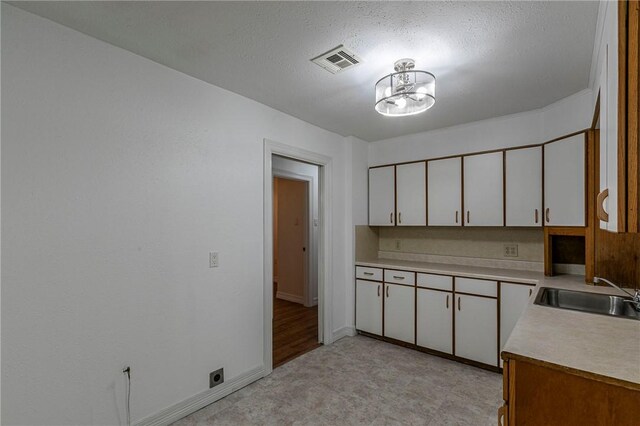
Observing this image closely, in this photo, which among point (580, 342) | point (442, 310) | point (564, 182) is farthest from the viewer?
point (442, 310)

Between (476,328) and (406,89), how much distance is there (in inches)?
91.6

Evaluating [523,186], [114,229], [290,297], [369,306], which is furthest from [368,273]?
[114,229]

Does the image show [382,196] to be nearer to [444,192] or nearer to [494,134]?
[444,192]

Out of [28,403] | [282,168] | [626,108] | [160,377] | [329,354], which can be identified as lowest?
[329,354]

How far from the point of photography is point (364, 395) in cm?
250

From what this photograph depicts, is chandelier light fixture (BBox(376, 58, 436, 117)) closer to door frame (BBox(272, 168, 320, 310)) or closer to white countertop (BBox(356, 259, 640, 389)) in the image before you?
white countertop (BBox(356, 259, 640, 389))

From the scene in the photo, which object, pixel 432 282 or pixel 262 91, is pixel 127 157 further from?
pixel 432 282

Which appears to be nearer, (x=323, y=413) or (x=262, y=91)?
(x=323, y=413)

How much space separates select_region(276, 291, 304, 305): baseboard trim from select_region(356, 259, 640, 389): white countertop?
12.6 feet

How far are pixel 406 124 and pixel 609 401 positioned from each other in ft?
9.29

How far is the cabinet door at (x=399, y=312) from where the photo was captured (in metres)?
3.38

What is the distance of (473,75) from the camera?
227 cm

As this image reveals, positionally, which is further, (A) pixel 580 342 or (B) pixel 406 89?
(B) pixel 406 89

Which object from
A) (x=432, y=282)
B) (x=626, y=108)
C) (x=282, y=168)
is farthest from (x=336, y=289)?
(x=626, y=108)
